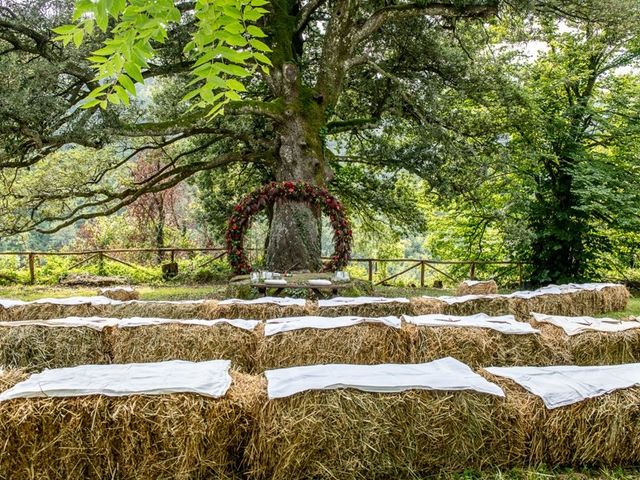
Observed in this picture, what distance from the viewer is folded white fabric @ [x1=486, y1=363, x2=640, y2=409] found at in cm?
231

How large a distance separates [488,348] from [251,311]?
243cm

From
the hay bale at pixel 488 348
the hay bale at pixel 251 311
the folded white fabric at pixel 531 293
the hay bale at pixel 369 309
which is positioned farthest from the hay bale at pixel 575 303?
the hay bale at pixel 251 311

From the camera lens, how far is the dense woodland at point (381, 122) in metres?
7.40

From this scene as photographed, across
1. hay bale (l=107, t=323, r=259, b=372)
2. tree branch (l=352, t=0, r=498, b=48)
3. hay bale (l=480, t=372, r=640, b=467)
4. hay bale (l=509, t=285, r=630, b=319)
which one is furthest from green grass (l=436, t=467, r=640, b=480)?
tree branch (l=352, t=0, r=498, b=48)

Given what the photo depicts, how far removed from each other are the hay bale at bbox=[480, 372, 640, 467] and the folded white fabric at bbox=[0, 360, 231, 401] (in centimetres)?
147

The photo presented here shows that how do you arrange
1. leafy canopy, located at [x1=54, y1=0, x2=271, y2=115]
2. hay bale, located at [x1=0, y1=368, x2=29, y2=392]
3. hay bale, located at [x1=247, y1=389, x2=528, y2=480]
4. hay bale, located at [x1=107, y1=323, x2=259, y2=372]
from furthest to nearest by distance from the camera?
hay bale, located at [x1=107, y1=323, x2=259, y2=372]
hay bale, located at [x1=0, y1=368, x2=29, y2=392]
hay bale, located at [x1=247, y1=389, x2=528, y2=480]
leafy canopy, located at [x1=54, y1=0, x2=271, y2=115]

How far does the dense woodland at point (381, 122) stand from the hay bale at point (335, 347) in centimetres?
463

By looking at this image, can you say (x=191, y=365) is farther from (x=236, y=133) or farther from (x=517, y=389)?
(x=236, y=133)

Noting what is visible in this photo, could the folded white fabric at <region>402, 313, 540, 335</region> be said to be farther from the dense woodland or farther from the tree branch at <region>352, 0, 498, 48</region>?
the tree branch at <region>352, 0, 498, 48</region>

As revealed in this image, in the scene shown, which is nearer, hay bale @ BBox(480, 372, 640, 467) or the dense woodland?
hay bale @ BBox(480, 372, 640, 467)

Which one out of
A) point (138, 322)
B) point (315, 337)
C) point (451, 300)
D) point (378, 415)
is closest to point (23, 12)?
point (138, 322)

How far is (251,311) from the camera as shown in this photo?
496 cm

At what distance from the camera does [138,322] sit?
3779 millimetres

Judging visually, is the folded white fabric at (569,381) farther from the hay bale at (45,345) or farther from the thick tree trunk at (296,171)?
the thick tree trunk at (296,171)
